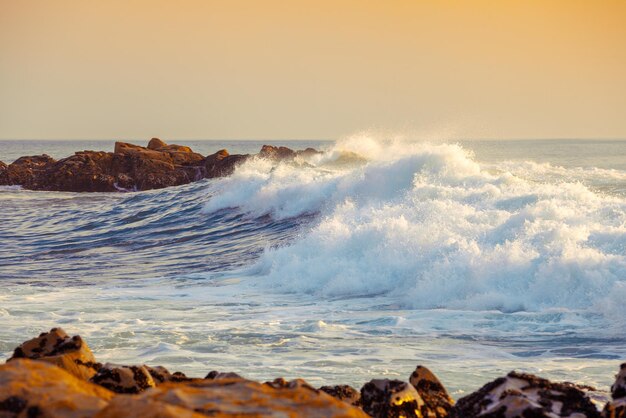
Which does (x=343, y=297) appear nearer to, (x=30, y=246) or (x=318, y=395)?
(x=318, y=395)

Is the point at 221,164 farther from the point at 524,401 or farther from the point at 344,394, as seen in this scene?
the point at 524,401

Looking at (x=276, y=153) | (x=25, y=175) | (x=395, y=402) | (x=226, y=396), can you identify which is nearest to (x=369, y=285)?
(x=395, y=402)

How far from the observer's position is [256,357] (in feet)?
30.6

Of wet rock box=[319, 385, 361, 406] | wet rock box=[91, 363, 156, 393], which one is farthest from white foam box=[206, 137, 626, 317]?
wet rock box=[91, 363, 156, 393]

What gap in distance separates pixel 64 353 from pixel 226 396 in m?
2.34

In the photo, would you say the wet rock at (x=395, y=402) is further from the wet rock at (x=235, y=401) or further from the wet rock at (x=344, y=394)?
the wet rock at (x=235, y=401)

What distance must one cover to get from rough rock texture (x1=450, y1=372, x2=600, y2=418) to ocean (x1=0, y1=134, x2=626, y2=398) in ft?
9.39

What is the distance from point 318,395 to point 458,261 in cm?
1114

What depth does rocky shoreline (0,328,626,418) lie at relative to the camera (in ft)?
11.2

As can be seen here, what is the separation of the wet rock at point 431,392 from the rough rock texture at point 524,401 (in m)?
0.26

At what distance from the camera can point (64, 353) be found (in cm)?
554

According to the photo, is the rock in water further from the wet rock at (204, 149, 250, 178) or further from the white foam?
Result: the wet rock at (204, 149, 250, 178)

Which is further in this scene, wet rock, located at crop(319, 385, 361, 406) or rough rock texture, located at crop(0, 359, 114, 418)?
wet rock, located at crop(319, 385, 361, 406)

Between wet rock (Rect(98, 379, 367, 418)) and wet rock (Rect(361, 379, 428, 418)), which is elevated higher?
wet rock (Rect(98, 379, 367, 418))
